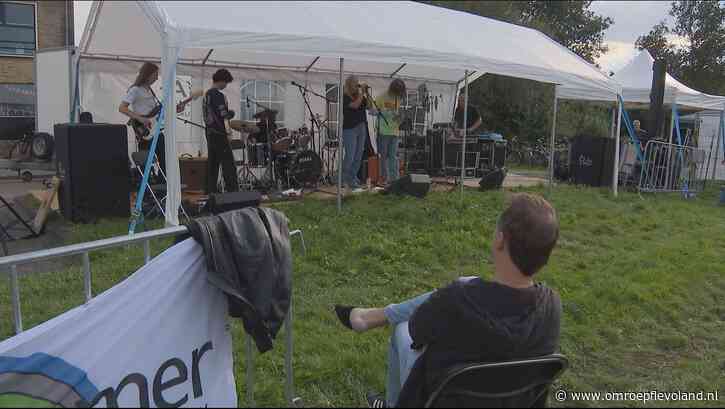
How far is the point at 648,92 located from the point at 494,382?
12.7 metres

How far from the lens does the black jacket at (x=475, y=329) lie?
1887 mm

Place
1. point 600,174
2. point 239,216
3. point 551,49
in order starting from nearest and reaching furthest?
point 239,216, point 551,49, point 600,174

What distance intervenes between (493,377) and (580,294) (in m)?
3.28

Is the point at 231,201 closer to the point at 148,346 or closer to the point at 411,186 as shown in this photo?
the point at 148,346

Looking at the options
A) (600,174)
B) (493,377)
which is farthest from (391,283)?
(600,174)

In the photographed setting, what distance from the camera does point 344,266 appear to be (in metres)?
5.38

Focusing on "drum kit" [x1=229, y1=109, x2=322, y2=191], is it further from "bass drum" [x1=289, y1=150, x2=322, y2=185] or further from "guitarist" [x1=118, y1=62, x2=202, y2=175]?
"guitarist" [x1=118, y1=62, x2=202, y2=175]

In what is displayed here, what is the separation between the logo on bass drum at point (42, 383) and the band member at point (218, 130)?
496cm

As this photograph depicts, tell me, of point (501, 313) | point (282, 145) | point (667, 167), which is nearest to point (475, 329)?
point (501, 313)

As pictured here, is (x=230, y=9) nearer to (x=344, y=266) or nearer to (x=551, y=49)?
(x=344, y=266)

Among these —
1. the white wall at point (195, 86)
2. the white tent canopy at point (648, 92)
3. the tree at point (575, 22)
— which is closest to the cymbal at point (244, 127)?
the white wall at point (195, 86)

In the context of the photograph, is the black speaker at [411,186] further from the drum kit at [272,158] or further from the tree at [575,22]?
the tree at [575,22]

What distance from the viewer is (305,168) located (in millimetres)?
9234

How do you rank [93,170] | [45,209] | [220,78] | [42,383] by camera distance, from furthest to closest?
1. [220,78]
2. [93,170]
3. [45,209]
4. [42,383]
